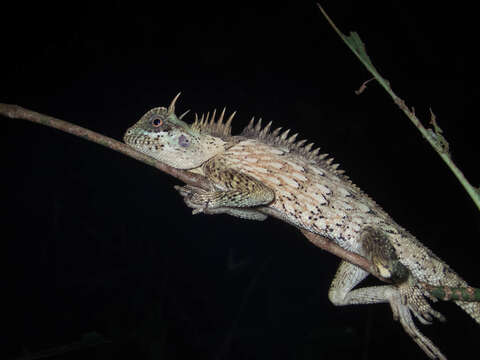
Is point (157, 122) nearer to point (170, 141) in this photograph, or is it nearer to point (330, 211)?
point (170, 141)

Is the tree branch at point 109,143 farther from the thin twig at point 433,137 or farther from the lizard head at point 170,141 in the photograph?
the thin twig at point 433,137

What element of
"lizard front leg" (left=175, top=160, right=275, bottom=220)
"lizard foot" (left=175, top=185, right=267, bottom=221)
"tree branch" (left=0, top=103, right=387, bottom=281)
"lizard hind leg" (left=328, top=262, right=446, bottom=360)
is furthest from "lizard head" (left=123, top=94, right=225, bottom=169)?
"lizard hind leg" (left=328, top=262, right=446, bottom=360)

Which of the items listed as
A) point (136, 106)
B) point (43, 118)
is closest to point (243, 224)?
point (136, 106)

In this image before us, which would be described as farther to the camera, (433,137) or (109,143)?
(109,143)

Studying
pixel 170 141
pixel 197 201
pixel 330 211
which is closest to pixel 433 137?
pixel 330 211

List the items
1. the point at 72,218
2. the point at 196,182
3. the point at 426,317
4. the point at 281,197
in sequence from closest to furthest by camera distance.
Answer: the point at 196,182 → the point at 426,317 → the point at 281,197 → the point at 72,218

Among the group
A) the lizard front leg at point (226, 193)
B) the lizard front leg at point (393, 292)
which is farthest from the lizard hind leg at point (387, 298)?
the lizard front leg at point (226, 193)

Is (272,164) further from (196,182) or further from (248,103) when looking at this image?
(248,103)

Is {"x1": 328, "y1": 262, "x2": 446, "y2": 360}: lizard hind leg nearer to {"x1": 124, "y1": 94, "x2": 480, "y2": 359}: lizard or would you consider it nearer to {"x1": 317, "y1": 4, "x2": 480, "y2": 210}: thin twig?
{"x1": 124, "y1": 94, "x2": 480, "y2": 359}: lizard
